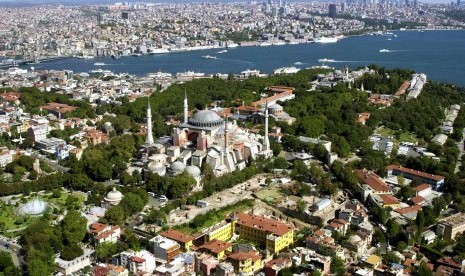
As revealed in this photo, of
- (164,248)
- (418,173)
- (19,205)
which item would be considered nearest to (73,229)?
(164,248)

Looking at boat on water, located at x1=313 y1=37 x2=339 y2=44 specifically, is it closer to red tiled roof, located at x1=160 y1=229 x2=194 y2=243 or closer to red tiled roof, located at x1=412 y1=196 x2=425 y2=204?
red tiled roof, located at x1=412 y1=196 x2=425 y2=204

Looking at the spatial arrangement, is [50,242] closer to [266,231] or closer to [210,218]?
[210,218]

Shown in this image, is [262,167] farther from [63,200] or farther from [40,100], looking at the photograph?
[40,100]

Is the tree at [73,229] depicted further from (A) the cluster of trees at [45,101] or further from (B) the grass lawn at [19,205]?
(A) the cluster of trees at [45,101]

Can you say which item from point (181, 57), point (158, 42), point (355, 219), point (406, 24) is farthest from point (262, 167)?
point (406, 24)

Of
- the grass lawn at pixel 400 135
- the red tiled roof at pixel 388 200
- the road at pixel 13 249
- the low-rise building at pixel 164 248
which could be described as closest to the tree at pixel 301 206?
the red tiled roof at pixel 388 200

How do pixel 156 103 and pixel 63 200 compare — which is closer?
pixel 63 200

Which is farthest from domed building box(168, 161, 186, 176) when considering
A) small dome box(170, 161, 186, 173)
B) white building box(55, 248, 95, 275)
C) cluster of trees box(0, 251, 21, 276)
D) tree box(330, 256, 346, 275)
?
tree box(330, 256, 346, 275)
